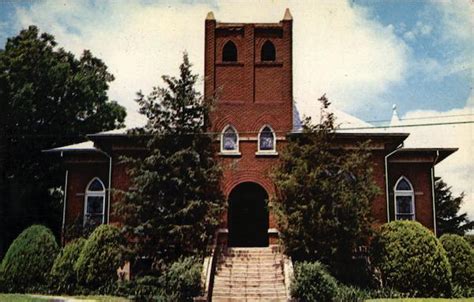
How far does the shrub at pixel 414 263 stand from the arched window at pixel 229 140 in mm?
7259

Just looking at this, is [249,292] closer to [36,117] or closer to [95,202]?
[95,202]

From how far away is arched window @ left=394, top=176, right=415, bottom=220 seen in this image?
87.1 ft

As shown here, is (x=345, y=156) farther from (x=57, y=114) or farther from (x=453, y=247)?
(x=57, y=114)

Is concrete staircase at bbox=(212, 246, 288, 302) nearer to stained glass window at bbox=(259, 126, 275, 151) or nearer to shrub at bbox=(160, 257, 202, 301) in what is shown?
shrub at bbox=(160, 257, 202, 301)

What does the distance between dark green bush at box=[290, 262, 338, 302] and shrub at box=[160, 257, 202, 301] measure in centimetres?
326

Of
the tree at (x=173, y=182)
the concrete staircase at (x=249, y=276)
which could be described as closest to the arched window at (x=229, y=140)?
the tree at (x=173, y=182)

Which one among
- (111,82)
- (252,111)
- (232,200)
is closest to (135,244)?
(232,200)

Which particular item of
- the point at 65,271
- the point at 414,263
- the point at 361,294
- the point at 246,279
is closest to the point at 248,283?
the point at 246,279

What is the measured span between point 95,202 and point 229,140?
7.33 meters

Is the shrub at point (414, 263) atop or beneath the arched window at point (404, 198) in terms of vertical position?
beneath

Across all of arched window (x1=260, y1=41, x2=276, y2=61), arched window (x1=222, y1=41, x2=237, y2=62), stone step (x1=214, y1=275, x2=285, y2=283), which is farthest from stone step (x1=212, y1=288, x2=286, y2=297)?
arched window (x1=260, y1=41, x2=276, y2=61)

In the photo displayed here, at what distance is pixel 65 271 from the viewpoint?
2194 centimetres

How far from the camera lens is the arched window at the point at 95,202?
26906mm

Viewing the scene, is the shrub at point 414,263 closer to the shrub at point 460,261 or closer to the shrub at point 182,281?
the shrub at point 460,261
